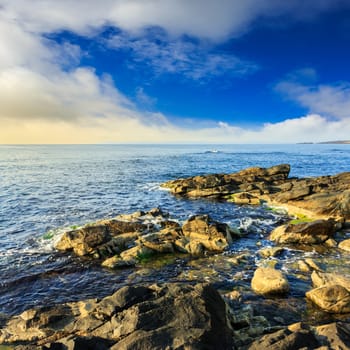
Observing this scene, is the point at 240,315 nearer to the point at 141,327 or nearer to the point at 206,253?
the point at 141,327

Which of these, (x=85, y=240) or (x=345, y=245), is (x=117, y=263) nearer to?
(x=85, y=240)

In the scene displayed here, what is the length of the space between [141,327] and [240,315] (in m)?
4.21

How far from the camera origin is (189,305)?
27.2ft

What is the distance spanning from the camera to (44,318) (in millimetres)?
10102

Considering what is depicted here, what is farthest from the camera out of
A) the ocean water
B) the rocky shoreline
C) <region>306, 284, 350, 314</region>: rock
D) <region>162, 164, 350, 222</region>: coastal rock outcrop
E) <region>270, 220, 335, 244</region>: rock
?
<region>162, 164, 350, 222</region>: coastal rock outcrop

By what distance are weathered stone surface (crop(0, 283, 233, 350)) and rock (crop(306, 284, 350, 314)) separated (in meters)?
4.99

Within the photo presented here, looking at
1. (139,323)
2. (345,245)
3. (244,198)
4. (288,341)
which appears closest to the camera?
(288,341)

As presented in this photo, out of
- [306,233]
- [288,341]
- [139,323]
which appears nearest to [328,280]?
[306,233]

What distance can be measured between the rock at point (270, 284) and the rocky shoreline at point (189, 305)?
0.04 m

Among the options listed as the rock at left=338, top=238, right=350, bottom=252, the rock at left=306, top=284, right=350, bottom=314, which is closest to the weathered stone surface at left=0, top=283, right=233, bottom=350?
the rock at left=306, top=284, right=350, bottom=314

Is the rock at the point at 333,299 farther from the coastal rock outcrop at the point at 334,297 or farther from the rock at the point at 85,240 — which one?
the rock at the point at 85,240

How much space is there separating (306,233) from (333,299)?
866cm

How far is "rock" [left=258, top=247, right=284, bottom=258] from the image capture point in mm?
16906

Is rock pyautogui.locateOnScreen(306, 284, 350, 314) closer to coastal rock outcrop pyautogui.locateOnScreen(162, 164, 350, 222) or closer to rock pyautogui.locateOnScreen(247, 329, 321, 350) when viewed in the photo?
rock pyautogui.locateOnScreen(247, 329, 321, 350)
